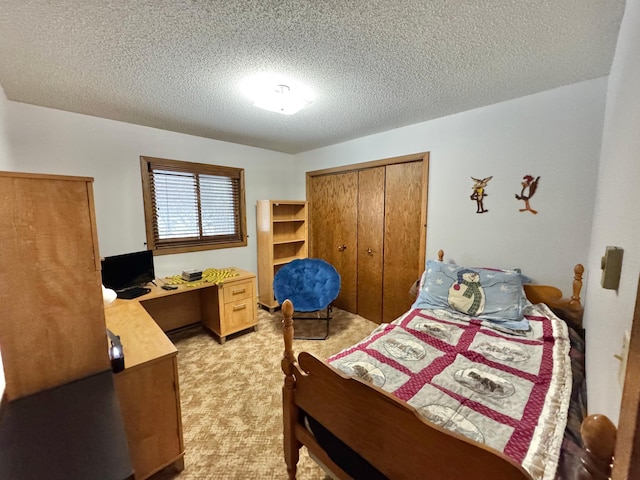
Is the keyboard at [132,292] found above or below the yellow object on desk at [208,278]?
below

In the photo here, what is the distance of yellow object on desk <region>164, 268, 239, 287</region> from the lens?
2.72 meters

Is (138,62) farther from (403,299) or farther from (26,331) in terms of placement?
(403,299)

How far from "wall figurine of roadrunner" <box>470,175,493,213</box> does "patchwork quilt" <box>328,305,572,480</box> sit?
0.89 m

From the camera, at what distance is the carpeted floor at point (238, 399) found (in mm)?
1496

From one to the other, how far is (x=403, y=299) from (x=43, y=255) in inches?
114

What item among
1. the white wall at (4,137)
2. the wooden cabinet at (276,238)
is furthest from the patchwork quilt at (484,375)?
the white wall at (4,137)

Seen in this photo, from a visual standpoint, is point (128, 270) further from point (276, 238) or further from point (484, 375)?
point (484, 375)

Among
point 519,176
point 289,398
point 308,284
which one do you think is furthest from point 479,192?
point 289,398

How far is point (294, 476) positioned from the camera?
134cm

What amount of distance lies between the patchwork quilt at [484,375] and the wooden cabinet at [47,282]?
3.85ft

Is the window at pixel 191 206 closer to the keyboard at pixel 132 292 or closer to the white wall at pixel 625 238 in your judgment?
the keyboard at pixel 132 292

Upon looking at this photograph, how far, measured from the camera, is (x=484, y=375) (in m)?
1.33

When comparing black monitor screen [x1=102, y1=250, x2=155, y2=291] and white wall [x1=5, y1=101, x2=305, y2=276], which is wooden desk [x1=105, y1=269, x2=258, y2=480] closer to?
black monitor screen [x1=102, y1=250, x2=155, y2=291]

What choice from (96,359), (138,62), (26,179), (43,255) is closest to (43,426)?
(96,359)
